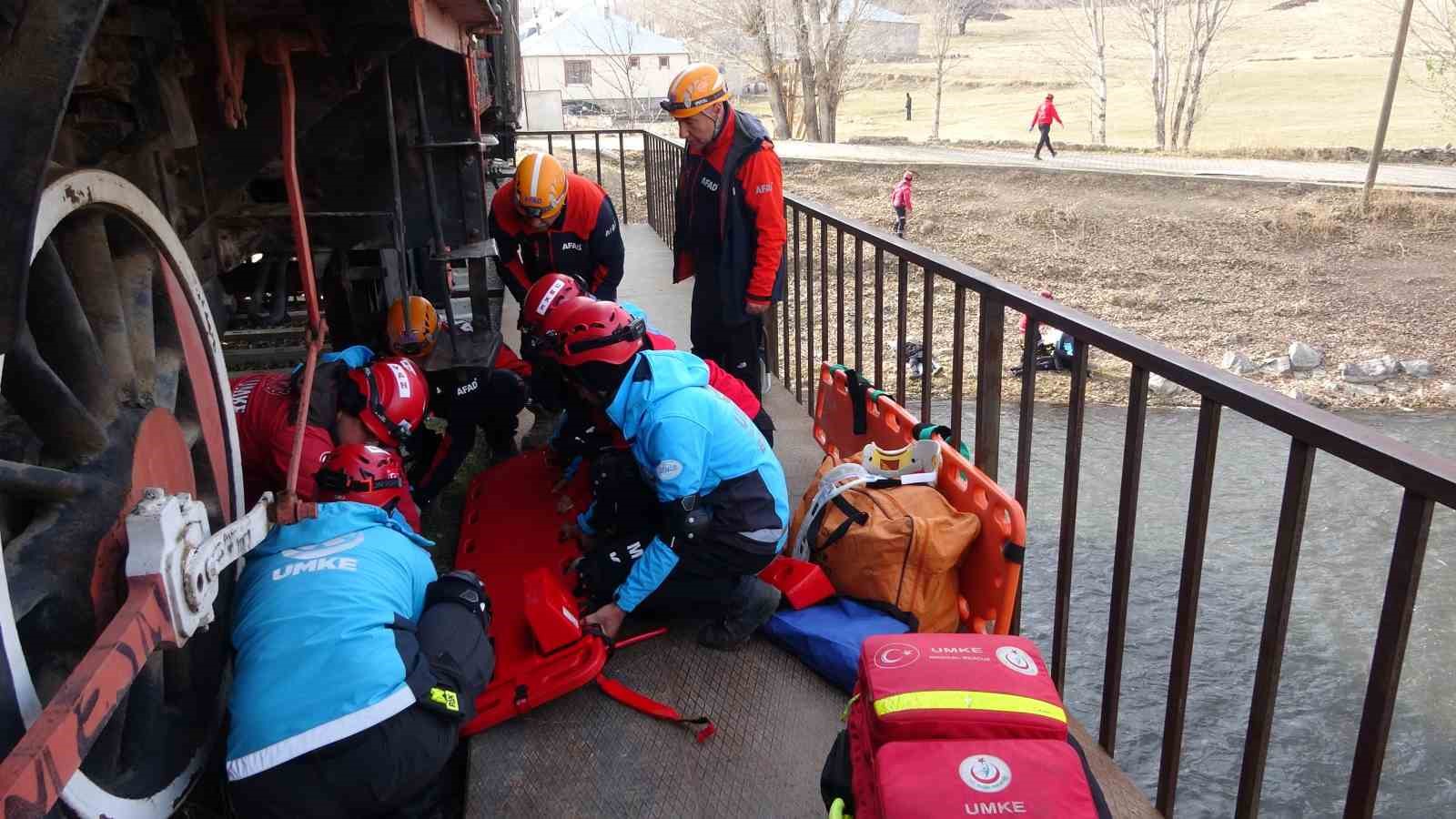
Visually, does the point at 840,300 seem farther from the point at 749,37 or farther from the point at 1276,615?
the point at 749,37

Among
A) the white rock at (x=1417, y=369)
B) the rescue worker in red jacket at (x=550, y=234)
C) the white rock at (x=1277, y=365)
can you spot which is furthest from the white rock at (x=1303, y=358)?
the rescue worker in red jacket at (x=550, y=234)

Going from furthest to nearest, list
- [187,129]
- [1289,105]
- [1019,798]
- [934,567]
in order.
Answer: [1289,105], [934,567], [187,129], [1019,798]

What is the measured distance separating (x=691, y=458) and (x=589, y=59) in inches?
2071

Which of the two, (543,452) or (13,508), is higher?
(13,508)

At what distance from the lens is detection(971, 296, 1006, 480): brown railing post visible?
3.44m

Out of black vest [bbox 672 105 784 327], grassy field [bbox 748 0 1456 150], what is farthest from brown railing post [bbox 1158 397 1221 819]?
grassy field [bbox 748 0 1456 150]

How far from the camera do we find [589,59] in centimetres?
5225

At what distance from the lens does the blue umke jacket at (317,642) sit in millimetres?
2451

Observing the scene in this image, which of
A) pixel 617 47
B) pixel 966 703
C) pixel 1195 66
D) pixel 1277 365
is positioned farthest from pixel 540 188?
pixel 617 47

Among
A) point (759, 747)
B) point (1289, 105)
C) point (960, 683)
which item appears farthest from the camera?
point (1289, 105)

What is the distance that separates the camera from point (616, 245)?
5617 mm

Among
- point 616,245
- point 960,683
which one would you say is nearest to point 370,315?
point 616,245

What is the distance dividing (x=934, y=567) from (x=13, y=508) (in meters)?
2.34

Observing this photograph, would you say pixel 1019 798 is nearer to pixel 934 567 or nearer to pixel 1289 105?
pixel 934 567
